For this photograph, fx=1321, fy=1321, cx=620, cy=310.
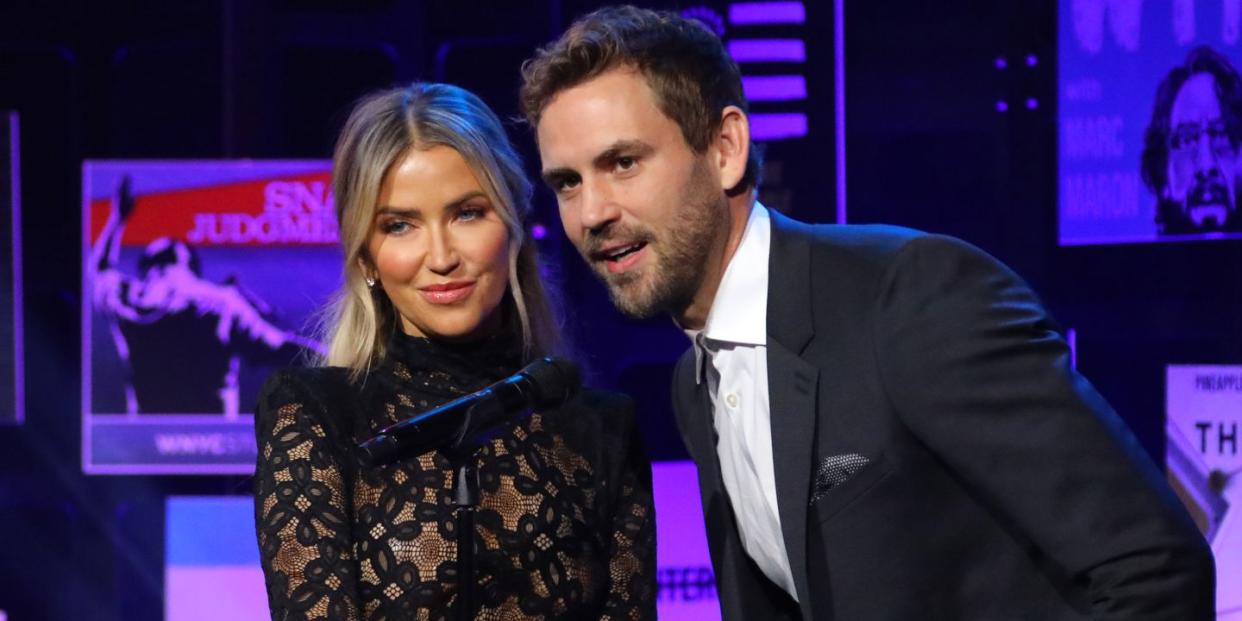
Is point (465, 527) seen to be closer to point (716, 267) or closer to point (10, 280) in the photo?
point (716, 267)

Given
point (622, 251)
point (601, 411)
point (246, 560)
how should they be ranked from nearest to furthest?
1. point (622, 251)
2. point (601, 411)
3. point (246, 560)

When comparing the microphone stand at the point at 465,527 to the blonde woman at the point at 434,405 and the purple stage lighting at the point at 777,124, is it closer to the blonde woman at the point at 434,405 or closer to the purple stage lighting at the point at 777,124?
the blonde woman at the point at 434,405

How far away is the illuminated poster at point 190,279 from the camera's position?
11.9 feet

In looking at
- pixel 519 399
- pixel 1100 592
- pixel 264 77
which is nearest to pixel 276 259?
pixel 264 77

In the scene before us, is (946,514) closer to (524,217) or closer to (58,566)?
(524,217)

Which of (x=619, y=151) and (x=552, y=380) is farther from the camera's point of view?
(x=619, y=151)

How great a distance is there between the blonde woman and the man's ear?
43 centimetres

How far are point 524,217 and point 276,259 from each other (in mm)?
1460

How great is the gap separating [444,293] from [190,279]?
1634 mm

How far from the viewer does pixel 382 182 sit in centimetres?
226

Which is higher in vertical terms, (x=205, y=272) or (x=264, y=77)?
(x=264, y=77)

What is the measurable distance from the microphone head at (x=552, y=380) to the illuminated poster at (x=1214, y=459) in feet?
7.41

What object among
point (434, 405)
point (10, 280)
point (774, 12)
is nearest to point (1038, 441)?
point (434, 405)

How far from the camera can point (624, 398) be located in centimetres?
245
